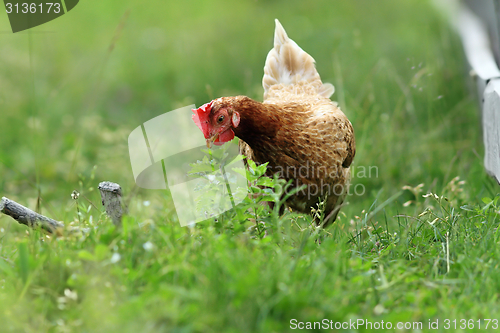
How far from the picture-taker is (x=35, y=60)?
732 centimetres

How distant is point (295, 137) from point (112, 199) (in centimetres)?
117

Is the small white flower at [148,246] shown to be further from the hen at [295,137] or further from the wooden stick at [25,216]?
the hen at [295,137]

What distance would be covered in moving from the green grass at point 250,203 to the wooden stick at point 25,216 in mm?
62

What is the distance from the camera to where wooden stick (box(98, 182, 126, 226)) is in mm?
2188

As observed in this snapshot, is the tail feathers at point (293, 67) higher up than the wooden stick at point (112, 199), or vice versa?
the tail feathers at point (293, 67)

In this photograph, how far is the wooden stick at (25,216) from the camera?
83.2 inches

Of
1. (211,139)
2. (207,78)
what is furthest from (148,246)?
(207,78)

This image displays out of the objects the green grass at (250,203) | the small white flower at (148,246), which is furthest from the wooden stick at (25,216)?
the small white flower at (148,246)

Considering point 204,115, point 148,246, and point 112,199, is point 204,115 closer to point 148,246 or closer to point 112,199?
point 112,199

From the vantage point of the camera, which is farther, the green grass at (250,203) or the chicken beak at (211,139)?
the chicken beak at (211,139)

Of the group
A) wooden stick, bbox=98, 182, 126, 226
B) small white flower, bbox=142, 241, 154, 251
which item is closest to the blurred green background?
wooden stick, bbox=98, 182, 126, 226

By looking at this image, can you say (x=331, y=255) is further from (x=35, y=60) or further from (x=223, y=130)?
(x=35, y=60)

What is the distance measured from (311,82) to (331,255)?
2145 mm

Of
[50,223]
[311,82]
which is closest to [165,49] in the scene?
[311,82]
